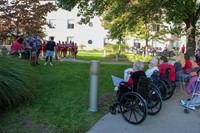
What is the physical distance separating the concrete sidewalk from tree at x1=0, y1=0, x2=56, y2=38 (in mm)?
10839

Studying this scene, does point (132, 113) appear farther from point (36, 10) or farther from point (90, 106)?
point (36, 10)

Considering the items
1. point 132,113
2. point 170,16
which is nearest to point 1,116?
point 132,113

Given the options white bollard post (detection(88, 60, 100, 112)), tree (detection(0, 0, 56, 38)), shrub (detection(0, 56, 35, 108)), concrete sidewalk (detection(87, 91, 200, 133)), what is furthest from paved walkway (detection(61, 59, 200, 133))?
tree (detection(0, 0, 56, 38))

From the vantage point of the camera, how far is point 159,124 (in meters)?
5.35

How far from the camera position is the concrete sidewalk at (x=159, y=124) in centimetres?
500

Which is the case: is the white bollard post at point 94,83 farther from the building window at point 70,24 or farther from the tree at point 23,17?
the building window at point 70,24

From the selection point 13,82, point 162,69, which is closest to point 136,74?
point 162,69

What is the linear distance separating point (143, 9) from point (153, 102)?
6.98 m

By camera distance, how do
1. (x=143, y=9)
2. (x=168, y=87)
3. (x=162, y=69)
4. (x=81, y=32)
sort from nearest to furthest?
(x=168, y=87) → (x=162, y=69) → (x=143, y=9) → (x=81, y=32)

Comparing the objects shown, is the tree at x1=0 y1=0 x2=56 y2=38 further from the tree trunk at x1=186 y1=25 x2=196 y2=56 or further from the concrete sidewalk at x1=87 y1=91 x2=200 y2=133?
the concrete sidewalk at x1=87 y1=91 x2=200 y2=133

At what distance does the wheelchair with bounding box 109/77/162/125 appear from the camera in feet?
17.2

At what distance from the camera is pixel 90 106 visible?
5.99 metres

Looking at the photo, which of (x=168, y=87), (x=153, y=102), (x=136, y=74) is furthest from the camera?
(x=168, y=87)

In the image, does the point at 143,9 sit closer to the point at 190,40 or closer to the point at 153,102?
the point at 190,40
